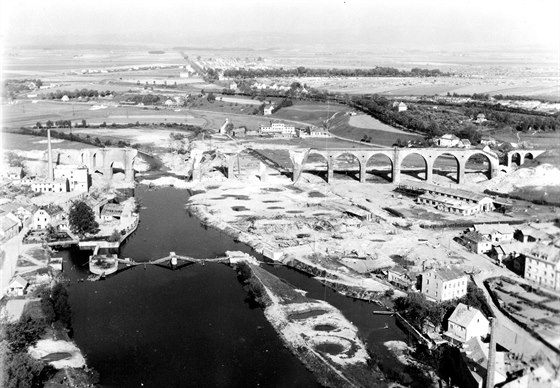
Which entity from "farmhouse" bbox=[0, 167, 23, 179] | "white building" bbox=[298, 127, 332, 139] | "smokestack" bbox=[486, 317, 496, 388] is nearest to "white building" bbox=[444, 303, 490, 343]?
"smokestack" bbox=[486, 317, 496, 388]

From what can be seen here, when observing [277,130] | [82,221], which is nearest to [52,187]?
[82,221]

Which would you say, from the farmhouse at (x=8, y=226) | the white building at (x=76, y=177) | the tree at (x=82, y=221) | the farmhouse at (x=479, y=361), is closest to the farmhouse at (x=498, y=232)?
the farmhouse at (x=479, y=361)

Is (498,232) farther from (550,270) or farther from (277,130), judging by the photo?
(277,130)

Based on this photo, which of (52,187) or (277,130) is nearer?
(52,187)

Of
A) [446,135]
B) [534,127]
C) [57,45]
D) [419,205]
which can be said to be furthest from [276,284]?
[57,45]

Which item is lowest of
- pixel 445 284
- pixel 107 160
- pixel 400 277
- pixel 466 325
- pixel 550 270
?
pixel 107 160

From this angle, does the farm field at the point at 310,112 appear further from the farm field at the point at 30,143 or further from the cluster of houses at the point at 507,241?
the cluster of houses at the point at 507,241

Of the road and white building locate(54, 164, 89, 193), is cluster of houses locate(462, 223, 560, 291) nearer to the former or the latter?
the road
